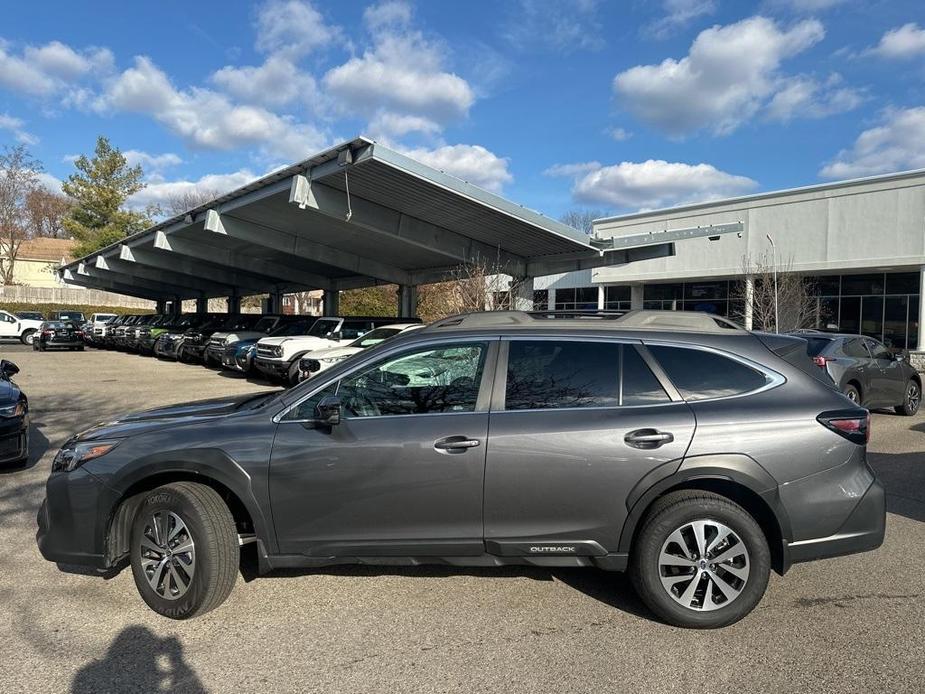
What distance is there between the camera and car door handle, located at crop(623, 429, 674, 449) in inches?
137

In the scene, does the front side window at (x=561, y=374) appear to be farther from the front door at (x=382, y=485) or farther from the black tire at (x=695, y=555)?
the black tire at (x=695, y=555)

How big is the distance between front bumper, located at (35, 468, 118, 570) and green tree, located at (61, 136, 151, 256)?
49261 mm

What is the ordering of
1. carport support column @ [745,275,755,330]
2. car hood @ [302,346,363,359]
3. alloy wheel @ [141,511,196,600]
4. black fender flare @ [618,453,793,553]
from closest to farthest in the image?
1. black fender flare @ [618,453,793,553]
2. alloy wheel @ [141,511,196,600]
3. car hood @ [302,346,363,359]
4. carport support column @ [745,275,755,330]

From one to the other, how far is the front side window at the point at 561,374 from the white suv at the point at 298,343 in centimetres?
1057

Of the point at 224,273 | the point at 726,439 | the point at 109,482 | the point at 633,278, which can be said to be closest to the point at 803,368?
the point at 726,439

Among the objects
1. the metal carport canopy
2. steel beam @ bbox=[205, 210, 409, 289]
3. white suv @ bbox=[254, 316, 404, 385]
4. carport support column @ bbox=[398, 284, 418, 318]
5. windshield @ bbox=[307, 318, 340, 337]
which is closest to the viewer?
white suv @ bbox=[254, 316, 404, 385]

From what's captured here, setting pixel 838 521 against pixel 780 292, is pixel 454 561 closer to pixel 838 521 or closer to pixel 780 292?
pixel 838 521

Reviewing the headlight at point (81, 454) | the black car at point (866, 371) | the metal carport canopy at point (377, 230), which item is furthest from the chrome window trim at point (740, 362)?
the metal carport canopy at point (377, 230)

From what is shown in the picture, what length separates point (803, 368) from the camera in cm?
379

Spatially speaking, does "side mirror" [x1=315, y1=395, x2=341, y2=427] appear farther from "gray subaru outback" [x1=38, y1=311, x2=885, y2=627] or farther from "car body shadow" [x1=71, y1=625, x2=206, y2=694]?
"car body shadow" [x1=71, y1=625, x2=206, y2=694]

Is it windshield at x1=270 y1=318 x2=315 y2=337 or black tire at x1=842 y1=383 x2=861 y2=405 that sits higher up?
windshield at x1=270 y1=318 x2=315 y2=337

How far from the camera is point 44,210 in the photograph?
208 ft

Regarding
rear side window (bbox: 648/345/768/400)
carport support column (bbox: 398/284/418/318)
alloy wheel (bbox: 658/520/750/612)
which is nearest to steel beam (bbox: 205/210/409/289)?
carport support column (bbox: 398/284/418/318)

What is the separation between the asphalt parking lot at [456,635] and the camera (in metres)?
3.03
